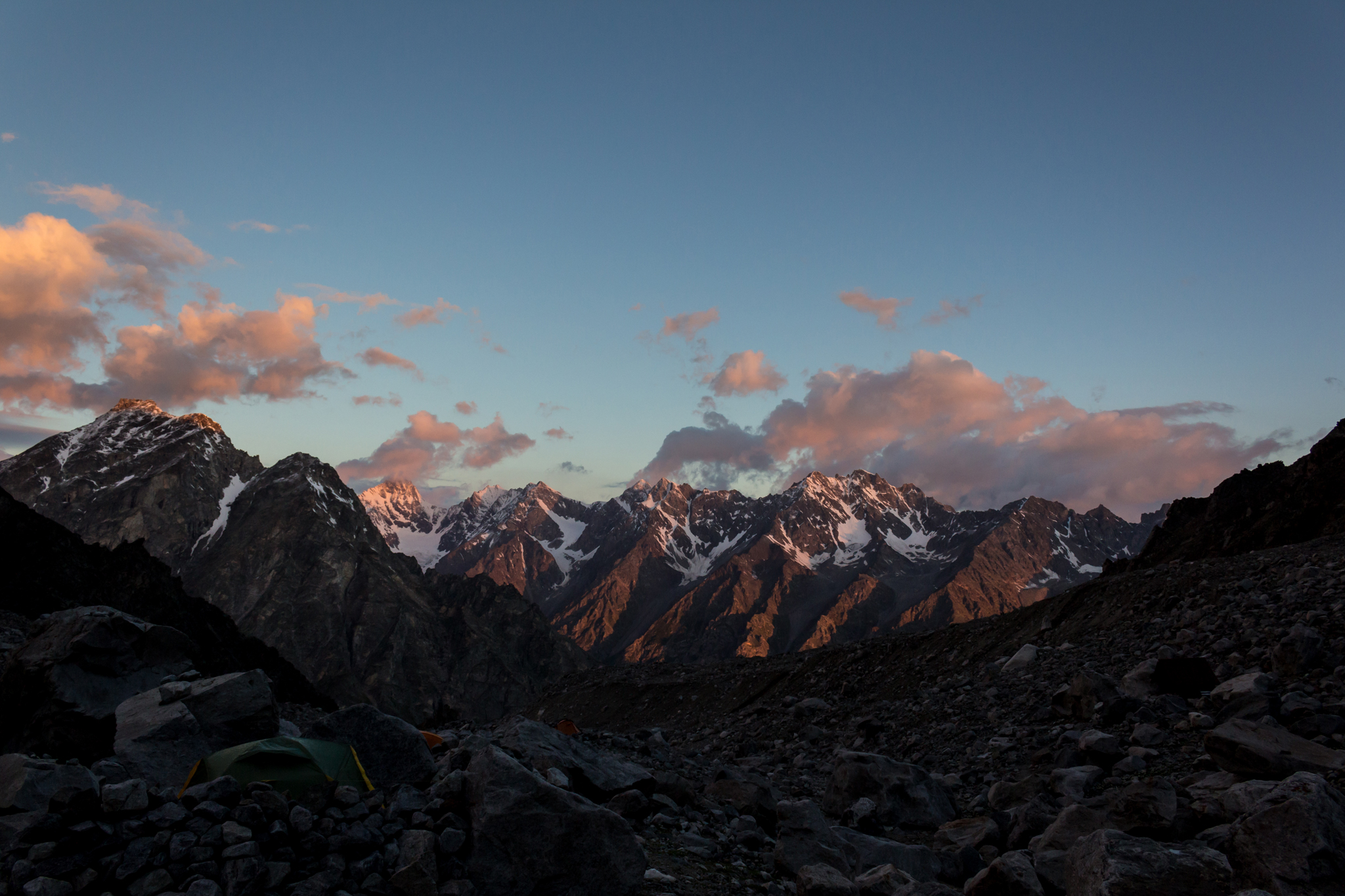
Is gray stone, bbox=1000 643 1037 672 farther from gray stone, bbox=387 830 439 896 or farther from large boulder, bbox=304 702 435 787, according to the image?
gray stone, bbox=387 830 439 896

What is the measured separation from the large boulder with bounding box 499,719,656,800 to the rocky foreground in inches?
2.1

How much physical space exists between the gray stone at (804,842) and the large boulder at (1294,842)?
4.96m

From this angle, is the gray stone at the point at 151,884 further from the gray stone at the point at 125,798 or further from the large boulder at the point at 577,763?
the large boulder at the point at 577,763

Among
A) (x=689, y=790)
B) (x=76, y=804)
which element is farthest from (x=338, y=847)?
(x=689, y=790)

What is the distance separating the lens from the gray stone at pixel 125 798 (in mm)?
7867

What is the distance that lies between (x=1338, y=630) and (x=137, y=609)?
268 feet

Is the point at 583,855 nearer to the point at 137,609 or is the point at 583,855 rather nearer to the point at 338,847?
the point at 338,847

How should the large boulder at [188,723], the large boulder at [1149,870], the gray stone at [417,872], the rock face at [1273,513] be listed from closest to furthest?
the large boulder at [1149,870], the gray stone at [417,872], the large boulder at [188,723], the rock face at [1273,513]

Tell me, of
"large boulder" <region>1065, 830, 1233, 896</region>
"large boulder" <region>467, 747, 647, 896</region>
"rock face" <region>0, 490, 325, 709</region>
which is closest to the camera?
"large boulder" <region>1065, 830, 1233, 896</region>

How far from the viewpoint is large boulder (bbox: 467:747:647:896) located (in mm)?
8773

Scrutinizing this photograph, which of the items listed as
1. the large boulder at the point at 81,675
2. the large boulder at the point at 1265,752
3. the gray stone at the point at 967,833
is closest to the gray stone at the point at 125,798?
the large boulder at the point at 81,675

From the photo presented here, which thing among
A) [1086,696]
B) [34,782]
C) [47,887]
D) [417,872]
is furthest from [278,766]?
[1086,696]

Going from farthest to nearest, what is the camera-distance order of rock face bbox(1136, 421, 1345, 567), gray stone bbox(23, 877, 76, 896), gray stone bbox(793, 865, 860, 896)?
rock face bbox(1136, 421, 1345, 567) → gray stone bbox(793, 865, 860, 896) → gray stone bbox(23, 877, 76, 896)

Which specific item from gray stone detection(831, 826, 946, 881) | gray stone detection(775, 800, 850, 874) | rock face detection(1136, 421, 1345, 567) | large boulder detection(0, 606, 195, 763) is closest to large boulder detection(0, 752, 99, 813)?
large boulder detection(0, 606, 195, 763)
